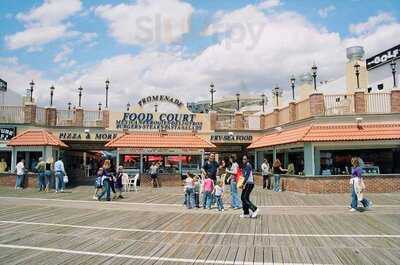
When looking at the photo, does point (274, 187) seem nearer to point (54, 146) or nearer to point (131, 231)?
point (131, 231)

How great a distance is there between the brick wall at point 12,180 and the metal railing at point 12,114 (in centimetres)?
427

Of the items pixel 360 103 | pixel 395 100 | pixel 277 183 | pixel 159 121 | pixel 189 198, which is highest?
pixel 395 100

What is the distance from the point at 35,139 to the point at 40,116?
2583 mm

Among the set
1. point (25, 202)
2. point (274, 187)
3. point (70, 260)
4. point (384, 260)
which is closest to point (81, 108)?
point (25, 202)

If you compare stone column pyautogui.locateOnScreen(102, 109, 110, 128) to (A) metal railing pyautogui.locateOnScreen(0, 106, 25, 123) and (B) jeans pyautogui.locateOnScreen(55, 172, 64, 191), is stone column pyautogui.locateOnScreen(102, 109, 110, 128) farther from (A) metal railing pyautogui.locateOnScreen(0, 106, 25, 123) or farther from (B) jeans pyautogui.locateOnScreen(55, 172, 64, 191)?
(B) jeans pyautogui.locateOnScreen(55, 172, 64, 191)

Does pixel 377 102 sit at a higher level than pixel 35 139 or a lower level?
higher

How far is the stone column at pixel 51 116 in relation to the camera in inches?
1017

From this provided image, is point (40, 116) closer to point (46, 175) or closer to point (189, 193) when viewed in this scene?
point (46, 175)

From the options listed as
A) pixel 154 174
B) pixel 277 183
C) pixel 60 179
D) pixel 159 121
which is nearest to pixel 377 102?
pixel 277 183

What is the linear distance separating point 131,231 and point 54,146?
1663 centimetres

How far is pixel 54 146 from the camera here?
24094 millimetres

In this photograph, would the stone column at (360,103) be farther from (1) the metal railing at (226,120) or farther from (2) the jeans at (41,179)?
(2) the jeans at (41,179)

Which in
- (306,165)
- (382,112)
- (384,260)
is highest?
(382,112)

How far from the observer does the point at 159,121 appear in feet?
89.9
